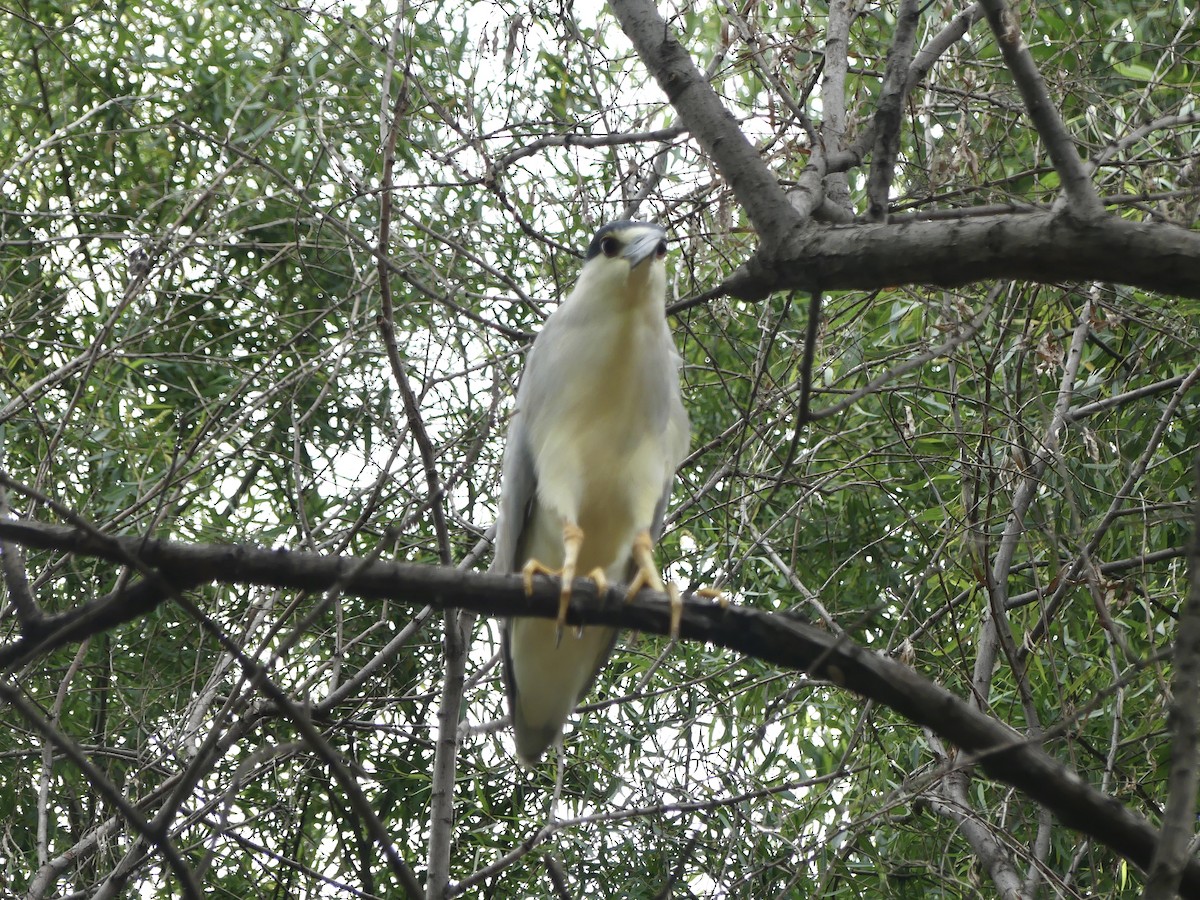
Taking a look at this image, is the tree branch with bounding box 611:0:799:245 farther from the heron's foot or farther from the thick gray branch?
the heron's foot

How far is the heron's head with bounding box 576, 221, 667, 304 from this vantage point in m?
2.24

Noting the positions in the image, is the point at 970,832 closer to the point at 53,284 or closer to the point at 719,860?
the point at 719,860

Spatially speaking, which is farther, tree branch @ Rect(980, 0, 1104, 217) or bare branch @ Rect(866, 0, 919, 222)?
bare branch @ Rect(866, 0, 919, 222)

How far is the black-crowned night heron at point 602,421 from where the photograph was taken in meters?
2.26

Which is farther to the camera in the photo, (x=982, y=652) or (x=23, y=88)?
(x=23, y=88)

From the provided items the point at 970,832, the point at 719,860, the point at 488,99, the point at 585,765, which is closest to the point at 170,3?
the point at 488,99

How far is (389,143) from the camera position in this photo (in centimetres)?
198

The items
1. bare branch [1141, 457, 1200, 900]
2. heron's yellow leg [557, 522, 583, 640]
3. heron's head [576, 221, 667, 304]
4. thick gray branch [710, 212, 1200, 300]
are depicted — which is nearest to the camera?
bare branch [1141, 457, 1200, 900]

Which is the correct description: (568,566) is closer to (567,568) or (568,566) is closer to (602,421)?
(567,568)

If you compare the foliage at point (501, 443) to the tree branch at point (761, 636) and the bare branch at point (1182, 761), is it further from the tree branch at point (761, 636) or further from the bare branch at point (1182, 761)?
the bare branch at point (1182, 761)

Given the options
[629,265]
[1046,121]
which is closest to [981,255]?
[1046,121]

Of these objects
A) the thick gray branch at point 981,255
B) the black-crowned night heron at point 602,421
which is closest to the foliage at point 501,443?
the black-crowned night heron at point 602,421

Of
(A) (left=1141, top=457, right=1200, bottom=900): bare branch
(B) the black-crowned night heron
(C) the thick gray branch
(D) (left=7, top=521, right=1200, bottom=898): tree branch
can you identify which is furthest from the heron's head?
(A) (left=1141, top=457, right=1200, bottom=900): bare branch

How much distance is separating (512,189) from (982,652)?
5.76 feet
